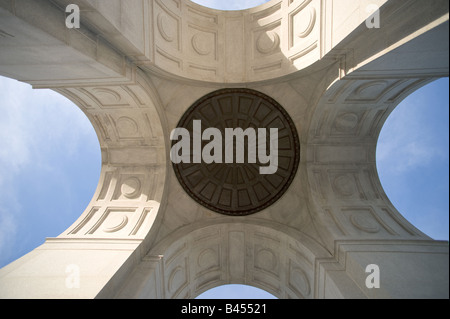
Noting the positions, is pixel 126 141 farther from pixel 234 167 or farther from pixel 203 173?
pixel 234 167

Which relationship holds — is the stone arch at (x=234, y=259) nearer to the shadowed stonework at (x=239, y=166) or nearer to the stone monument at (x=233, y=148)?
the stone monument at (x=233, y=148)

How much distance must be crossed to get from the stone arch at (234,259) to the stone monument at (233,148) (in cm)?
6

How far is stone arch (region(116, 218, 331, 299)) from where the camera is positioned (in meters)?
8.27

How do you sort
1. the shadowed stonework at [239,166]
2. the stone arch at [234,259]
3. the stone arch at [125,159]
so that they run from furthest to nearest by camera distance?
the shadowed stonework at [239,166], the stone arch at [125,159], the stone arch at [234,259]

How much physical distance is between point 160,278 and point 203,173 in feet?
14.3

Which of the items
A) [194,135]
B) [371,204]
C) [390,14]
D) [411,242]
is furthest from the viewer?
[194,135]

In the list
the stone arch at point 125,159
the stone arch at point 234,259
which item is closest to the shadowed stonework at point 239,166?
the stone arch at point 234,259

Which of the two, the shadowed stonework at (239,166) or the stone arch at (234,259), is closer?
the stone arch at (234,259)

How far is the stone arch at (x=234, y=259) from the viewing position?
8.27m

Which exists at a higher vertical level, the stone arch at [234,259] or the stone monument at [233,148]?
the stone monument at [233,148]

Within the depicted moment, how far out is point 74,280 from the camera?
6090 mm

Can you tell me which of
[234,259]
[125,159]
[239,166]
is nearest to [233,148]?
[239,166]
